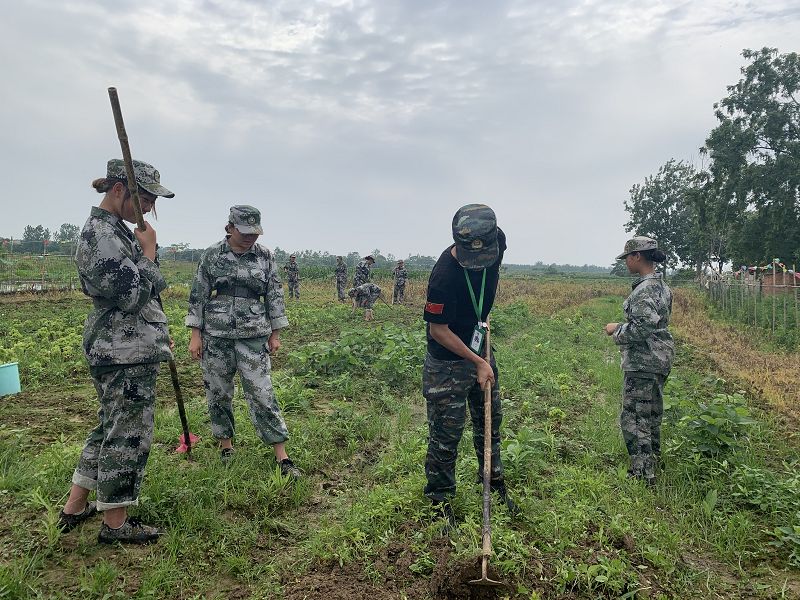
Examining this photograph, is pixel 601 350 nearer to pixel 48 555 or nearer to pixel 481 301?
pixel 481 301

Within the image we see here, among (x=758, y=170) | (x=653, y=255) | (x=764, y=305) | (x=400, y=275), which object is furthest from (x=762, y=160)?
(x=653, y=255)

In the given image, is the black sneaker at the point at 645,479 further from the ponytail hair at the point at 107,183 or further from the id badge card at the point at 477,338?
the ponytail hair at the point at 107,183

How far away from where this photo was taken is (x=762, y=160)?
23703 mm

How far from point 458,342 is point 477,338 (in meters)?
0.20

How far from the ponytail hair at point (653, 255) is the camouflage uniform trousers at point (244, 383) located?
3253mm

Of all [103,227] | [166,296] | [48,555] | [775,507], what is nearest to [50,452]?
[48,555]

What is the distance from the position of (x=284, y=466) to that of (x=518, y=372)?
15.2 feet

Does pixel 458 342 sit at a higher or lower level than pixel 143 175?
lower

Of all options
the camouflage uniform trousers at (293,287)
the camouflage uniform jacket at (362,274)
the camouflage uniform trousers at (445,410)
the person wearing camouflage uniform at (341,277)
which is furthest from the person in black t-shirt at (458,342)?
the camouflage uniform trousers at (293,287)

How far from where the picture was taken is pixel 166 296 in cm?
1961

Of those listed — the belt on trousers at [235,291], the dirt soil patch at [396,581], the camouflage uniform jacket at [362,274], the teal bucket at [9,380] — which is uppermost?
the camouflage uniform jacket at [362,274]

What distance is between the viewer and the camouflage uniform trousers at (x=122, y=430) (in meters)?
2.69

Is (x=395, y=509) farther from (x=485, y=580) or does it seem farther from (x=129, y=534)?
(x=129, y=534)

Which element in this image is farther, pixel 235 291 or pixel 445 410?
pixel 235 291
